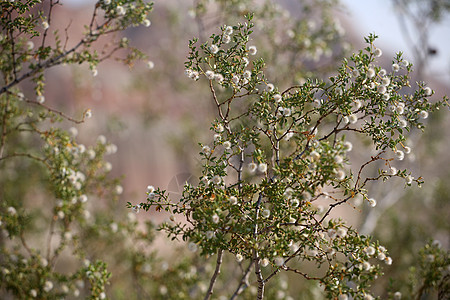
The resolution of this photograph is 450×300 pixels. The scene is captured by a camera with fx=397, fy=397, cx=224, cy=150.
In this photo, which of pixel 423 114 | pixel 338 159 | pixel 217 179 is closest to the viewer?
pixel 338 159

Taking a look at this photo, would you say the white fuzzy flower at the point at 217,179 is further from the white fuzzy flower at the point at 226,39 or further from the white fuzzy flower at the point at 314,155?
the white fuzzy flower at the point at 226,39

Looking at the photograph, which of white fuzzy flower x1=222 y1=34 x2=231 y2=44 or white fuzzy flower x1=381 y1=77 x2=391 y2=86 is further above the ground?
white fuzzy flower x1=222 y1=34 x2=231 y2=44

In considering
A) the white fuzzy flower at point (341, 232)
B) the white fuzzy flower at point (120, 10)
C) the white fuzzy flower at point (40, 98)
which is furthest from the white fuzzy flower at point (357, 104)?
the white fuzzy flower at point (40, 98)

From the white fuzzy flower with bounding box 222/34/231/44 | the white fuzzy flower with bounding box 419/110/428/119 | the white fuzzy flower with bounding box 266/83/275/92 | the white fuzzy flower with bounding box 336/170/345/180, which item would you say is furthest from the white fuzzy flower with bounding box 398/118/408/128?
the white fuzzy flower with bounding box 222/34/231/44

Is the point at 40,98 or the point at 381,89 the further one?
the point at 40,98

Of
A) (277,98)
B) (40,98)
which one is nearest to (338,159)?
(277,98)

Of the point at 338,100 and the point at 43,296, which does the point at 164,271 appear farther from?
the point at 338,100

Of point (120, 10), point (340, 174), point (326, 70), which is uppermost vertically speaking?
point (326, 70)

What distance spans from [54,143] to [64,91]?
14990 millimetres

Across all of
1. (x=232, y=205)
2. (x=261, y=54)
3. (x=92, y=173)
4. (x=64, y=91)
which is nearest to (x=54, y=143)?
(x=92, y=173)

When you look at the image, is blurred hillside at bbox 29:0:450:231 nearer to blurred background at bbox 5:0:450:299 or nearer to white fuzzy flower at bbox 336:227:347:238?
blurred background at bbox 5:0:450:299

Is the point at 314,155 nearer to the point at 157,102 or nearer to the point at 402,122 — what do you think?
the point at 402,122

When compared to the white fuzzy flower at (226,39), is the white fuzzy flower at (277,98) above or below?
below

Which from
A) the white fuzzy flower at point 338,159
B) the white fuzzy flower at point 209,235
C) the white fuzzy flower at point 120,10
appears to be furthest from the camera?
the white fuzzy flower at point 120,10
